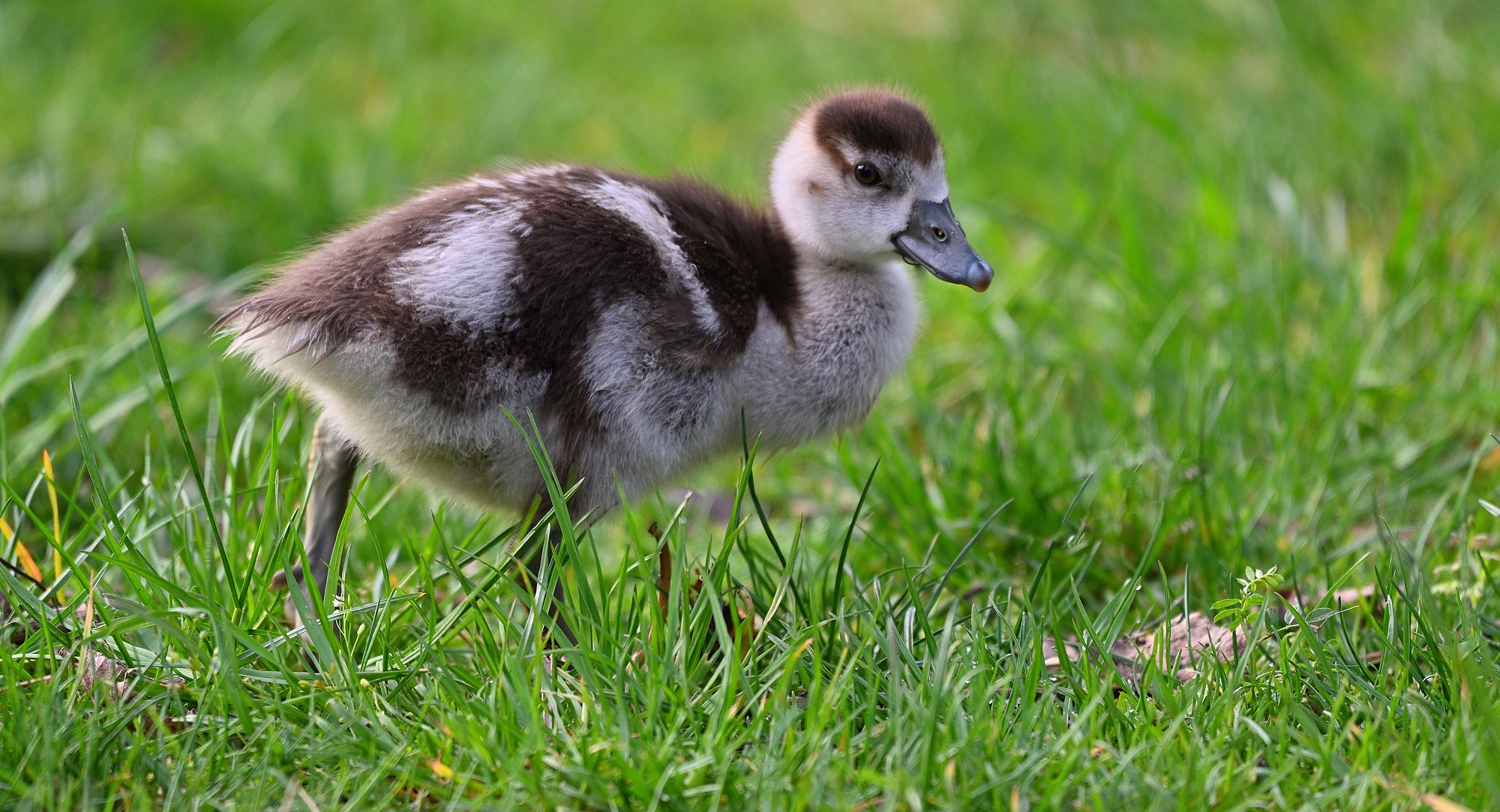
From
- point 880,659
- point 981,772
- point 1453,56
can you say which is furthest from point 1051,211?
point 981,772

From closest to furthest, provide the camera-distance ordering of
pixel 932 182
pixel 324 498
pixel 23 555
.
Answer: pixel 23 555
pixel 324 498
pixel 932 182

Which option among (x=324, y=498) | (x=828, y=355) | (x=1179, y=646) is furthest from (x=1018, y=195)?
(x=324, y=498)

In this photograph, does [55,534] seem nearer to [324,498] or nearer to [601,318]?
[324,498]

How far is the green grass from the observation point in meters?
2.33

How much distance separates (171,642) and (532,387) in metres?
0.85

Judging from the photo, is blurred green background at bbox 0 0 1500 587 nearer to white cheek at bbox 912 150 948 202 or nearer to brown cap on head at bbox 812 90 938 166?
brown cap on head at bbox 812 90 938 166

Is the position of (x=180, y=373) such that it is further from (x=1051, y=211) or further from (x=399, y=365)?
(x=1051, y=211)

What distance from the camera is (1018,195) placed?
5965 mm

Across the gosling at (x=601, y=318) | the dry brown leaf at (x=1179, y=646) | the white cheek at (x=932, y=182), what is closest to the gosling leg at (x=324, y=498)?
the gosling at (x=601, y=318)

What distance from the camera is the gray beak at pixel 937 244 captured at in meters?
3.17

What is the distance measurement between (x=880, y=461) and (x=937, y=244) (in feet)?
1.80

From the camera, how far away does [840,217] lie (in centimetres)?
319

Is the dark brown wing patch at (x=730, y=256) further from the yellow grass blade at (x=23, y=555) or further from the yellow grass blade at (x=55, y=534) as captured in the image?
the yellow grass blade at (x=23, y=555)

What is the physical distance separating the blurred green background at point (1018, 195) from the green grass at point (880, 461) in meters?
0.02
